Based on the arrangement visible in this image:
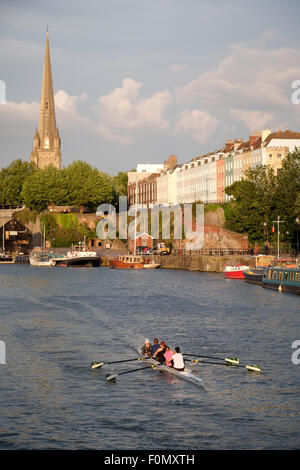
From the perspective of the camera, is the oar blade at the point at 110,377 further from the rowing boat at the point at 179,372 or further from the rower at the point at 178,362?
the rower at the point at 178,362

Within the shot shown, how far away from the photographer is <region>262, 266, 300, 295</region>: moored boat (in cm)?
8181

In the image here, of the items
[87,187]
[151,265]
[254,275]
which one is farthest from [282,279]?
[87,187]

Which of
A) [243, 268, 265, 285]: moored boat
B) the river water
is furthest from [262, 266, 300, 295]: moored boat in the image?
the river water

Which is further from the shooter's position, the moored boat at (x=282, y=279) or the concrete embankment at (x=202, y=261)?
the concrete embankment at (x=202, y=261)

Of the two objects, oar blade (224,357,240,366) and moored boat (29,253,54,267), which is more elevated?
moored boat (29,253,54,267)

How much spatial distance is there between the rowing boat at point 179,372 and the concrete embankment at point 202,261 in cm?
7869

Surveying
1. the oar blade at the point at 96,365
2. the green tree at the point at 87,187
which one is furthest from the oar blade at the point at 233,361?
the green tree at the point at 87,187

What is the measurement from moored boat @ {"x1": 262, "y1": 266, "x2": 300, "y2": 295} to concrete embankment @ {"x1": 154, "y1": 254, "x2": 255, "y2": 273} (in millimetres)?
25544

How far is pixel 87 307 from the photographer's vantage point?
7019cm

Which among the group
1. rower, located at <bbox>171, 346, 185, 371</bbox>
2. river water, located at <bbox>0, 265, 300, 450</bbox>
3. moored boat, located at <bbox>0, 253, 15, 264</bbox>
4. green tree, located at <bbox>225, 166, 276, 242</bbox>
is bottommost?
river water, located at <bbox>0, 265, 300, 450</bbox>

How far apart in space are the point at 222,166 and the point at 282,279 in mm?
84089

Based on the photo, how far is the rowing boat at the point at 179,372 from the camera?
1385 inches

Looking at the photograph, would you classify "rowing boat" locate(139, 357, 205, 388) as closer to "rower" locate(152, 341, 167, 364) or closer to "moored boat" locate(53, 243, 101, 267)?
"rower" locate(152, 341, 167, 364)

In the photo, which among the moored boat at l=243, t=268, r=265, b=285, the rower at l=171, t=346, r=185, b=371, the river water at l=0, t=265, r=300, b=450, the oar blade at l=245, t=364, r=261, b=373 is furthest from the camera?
the moored boat at l=243, t=268, r=265, b=285
